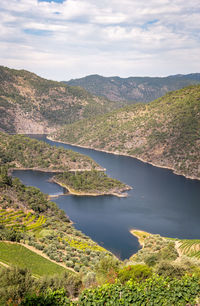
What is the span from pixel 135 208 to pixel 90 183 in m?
30.8

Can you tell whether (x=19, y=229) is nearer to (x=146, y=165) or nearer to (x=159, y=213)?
(x=159, y=213)

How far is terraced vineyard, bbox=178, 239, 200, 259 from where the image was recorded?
236 ft

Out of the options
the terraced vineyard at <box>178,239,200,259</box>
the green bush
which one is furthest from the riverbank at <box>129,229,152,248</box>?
the green bush

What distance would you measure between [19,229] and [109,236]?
89.7ft

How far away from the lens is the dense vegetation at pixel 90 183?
129875 millimetres

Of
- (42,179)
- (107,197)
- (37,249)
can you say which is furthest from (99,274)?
(42,179)

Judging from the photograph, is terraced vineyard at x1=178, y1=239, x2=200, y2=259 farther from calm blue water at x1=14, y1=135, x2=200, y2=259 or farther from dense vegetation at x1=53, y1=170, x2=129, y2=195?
dense vegetation at x1=53, y1=170, x2=129, y2=195

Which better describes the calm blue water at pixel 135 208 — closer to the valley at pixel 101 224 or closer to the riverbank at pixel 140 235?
the valley at pixel 101 224

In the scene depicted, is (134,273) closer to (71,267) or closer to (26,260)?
(71,267)

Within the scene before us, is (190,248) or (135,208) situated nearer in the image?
(190,248)

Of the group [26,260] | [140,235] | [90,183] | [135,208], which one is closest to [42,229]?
[26,260]

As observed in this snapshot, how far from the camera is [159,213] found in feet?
351

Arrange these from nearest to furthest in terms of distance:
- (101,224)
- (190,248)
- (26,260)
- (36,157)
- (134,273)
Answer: (134,273) < (26,260) < (190,248) < (101,224) < (36,157)

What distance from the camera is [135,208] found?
111 metres
